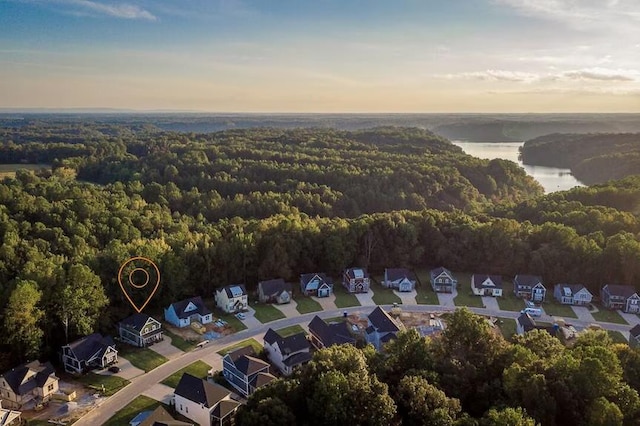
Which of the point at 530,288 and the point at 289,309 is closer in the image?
the point at 289,309

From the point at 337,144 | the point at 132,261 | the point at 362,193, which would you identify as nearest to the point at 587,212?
the point at 362,193

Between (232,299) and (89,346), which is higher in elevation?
(89,346)

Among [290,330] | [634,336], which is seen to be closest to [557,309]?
[634,336]

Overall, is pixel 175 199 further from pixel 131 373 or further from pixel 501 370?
pixel 501 370

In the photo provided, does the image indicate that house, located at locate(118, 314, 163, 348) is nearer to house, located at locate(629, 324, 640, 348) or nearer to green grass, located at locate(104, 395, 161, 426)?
green grass, located at locate(104, 395, 161, 426)

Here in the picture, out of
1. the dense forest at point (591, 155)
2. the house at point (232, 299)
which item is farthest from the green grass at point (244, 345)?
the dense forest at point (591, 155)

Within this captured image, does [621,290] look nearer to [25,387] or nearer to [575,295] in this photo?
[575,295]

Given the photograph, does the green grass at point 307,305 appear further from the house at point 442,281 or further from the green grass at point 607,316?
the green grass at point 607,316
